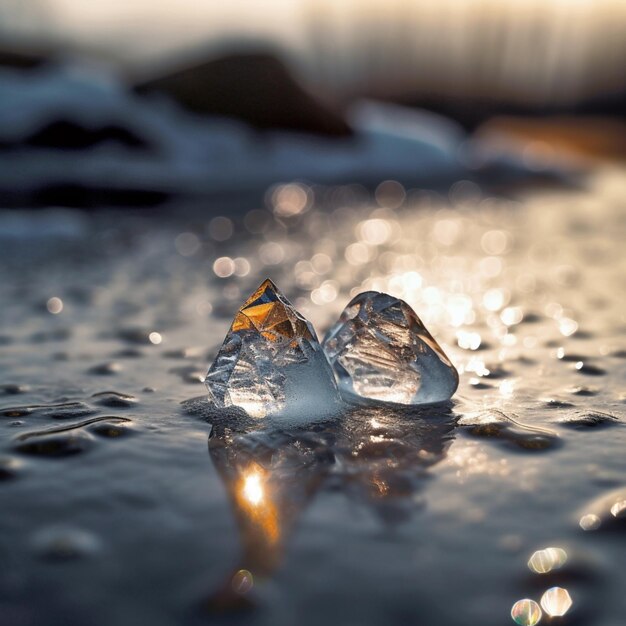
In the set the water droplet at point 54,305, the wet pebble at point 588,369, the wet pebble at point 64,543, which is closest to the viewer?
the wet pebble at point 64,543

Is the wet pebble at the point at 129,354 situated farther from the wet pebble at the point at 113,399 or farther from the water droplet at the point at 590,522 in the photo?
the water droplet at the point at 590,522

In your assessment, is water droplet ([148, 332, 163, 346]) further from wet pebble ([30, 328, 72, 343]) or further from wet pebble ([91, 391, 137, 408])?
wet pebble ([91, 391, 137, 408])

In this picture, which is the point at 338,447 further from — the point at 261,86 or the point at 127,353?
the point at 261,86

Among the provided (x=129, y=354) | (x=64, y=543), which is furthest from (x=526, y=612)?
(x=129, y=354)

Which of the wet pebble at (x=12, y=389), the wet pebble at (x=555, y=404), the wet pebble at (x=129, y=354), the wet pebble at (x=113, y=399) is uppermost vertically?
the wet pebble at (x=129, y=354)

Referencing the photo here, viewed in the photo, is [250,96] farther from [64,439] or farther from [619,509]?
[619,509]

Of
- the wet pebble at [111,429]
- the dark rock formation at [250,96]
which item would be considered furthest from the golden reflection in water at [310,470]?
the dark rock formation at [250,96]

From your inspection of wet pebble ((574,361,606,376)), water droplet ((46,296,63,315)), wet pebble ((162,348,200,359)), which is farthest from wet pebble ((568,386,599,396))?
water droplet ((46,296,63,315))

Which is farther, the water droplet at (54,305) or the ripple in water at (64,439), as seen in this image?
the water droplet at (54,305)
